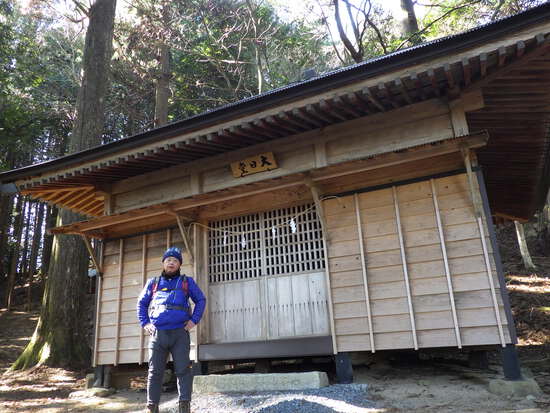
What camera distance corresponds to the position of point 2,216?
19.9 m

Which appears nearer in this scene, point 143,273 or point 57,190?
point 143,273

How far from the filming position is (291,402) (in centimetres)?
475

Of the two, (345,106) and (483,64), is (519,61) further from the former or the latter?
(345,106)

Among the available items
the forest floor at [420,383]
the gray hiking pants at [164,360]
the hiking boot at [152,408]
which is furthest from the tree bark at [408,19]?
the hiking boot at [152,408]

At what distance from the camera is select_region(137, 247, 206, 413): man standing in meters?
4.61

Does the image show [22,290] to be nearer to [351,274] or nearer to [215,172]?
[215,172]

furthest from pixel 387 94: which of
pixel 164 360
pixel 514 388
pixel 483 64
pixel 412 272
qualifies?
pixel 164 360

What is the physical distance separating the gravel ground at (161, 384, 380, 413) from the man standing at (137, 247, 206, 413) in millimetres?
652

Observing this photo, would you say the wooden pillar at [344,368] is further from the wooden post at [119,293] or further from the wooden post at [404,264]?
the wooden post at [119,293]

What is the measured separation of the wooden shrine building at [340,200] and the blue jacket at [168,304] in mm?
1855

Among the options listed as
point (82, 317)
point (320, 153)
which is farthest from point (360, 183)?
point (82, 317)

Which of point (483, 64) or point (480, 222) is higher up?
point (483, 64)

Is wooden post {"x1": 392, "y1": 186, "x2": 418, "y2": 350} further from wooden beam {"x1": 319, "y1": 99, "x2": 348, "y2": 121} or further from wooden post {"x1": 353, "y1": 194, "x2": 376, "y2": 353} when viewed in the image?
wooden beam {"x1": 319, "y1": 99, "x2": 348, "y2": 121}

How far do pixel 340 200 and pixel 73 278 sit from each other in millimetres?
7542
